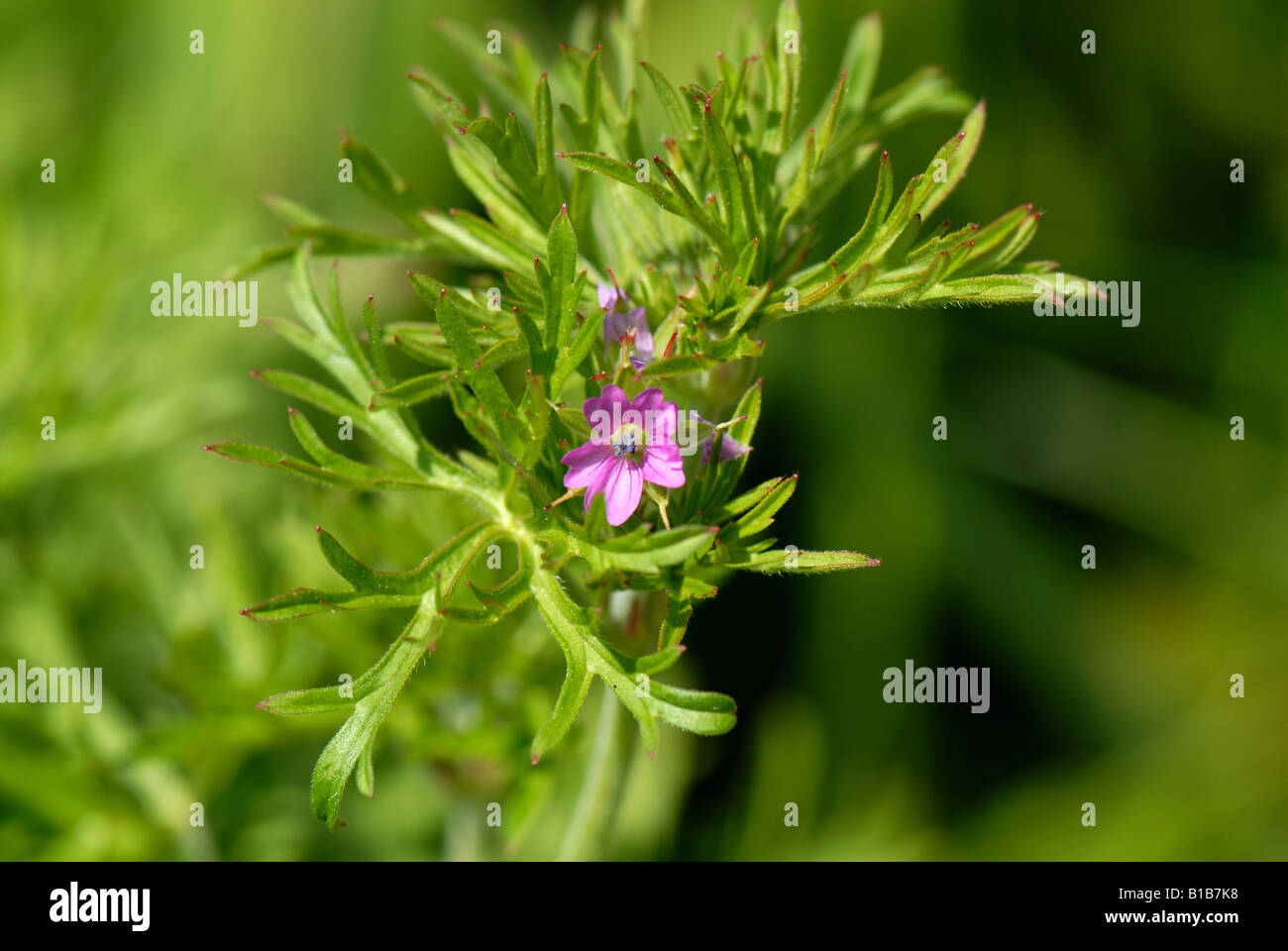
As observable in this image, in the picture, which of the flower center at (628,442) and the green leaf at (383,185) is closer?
the flower center at (628,442)

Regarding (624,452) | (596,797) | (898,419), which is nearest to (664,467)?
(624,452)

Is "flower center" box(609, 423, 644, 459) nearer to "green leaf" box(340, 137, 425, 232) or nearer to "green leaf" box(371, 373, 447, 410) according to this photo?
"green leaf" box(371, 373, 447, 410)

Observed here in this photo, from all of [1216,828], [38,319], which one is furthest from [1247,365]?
[38,319]

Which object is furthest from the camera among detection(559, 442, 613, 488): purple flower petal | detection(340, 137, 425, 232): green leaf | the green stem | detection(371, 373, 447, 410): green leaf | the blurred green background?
the blurred green background

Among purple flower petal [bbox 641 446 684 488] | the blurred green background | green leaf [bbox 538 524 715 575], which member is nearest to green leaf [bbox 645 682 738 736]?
green leaf [bbox 538 524 715 575]

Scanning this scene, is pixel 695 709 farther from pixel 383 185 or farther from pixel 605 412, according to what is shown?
pixel 383 185

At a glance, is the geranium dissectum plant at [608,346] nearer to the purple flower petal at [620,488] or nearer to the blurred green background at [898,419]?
the purple flower petal at [620,488]

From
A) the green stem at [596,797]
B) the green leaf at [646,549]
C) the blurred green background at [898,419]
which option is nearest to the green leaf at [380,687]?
the green leaf at [646,549]
